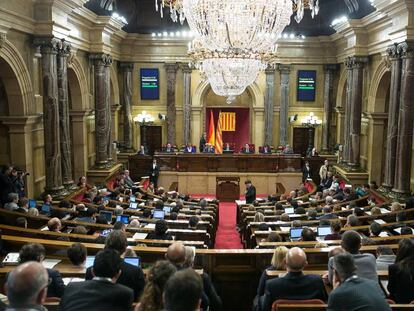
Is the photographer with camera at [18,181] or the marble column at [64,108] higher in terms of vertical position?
the marble column at [64,108]

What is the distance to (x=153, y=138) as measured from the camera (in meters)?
23.1

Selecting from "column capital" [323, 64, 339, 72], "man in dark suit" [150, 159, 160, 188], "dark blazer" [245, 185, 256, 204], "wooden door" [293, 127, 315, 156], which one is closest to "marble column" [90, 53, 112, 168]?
"man in dark suit" [150, 159, 160, 188]

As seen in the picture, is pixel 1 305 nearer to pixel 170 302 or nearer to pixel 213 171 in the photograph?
pixel 170 302

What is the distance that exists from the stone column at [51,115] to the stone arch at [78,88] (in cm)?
337

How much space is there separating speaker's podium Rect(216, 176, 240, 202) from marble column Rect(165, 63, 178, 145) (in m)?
5.47

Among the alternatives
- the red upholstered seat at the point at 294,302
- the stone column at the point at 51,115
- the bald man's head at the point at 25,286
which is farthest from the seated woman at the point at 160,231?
the stone column at the point at 51,115

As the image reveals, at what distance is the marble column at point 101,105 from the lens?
17.6m

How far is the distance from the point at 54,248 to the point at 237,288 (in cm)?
255

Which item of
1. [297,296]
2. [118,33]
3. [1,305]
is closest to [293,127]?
[118,33]

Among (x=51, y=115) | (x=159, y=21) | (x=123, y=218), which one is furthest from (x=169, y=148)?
(x=123, y=218)

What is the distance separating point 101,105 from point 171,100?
5.36 metres

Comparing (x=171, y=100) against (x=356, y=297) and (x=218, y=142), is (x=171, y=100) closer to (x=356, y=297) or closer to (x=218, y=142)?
(x=218, y=142)

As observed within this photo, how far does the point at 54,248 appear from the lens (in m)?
6.33

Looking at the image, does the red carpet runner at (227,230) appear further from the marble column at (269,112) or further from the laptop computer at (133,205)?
the marble column at (269,112)
